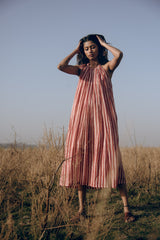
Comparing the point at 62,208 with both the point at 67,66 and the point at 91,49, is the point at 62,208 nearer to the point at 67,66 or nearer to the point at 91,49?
the point at 67,66

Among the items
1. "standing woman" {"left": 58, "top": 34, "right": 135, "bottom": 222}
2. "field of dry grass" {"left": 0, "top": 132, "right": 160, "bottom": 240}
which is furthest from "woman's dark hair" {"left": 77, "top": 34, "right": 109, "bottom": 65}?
"field of dry grass" {"left": 0, "top": 132, "right": 160, "bottom": 240}

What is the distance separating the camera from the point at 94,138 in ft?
6.70

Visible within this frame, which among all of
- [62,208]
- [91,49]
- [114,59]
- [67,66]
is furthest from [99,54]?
[62,208]

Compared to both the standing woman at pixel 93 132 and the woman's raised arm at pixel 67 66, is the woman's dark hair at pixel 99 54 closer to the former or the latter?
the standing woman at pixel 93 132

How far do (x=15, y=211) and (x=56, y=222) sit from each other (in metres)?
0.86

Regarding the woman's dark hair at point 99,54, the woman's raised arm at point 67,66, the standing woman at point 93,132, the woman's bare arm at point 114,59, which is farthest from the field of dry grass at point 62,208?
the woman's dark hair at point 99,54

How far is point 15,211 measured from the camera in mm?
2139

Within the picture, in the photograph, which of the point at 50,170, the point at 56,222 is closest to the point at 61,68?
the point at 50,170

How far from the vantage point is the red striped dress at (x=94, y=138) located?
189 centimetres

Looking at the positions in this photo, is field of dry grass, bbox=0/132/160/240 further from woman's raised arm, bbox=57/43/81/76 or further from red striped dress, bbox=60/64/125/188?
woman's raised arm, bbox=57/43/81/76

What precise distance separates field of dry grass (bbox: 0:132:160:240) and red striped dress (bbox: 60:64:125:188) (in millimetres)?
165

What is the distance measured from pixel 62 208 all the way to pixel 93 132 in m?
0.86

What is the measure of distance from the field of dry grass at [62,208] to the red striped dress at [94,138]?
165mm

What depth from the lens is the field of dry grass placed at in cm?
140
